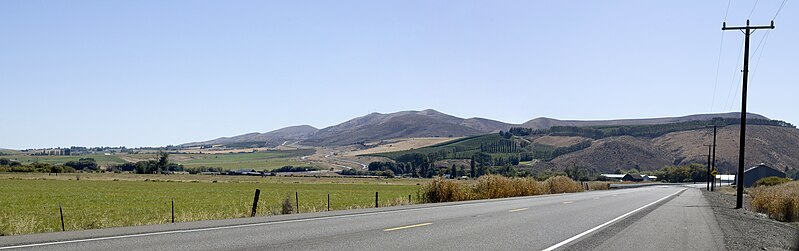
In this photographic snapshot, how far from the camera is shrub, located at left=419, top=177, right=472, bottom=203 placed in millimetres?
38250

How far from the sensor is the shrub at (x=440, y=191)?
125 feet

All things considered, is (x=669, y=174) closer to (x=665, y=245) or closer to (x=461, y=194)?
(x=461, y=194)

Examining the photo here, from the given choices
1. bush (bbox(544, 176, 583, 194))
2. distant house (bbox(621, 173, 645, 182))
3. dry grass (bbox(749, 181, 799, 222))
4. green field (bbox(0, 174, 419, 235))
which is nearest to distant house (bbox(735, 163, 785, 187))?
distant house (bbox(621, 173, 645, 182))

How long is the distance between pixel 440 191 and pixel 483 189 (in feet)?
20.9

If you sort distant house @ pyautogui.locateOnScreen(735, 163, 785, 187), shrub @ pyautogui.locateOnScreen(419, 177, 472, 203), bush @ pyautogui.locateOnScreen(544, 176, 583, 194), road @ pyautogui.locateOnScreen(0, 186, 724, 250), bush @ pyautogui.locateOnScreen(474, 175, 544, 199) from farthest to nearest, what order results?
distant house @ pyautogui.locateOnScreen(735, 163, 785, 187)
bush @ pyautogui.locateOnScreen(544, 176, 583, 194)
bush @ pyautogui.locateOnScreen(474, 175, 544, 199)
shrub @ pyautogui.locateOnScreen(419, 177, 472, 203)
road @ pyautogui.locateOnScreen(0, 186, 724, 250)

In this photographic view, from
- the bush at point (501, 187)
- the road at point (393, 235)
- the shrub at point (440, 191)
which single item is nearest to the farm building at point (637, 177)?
the bush at point (501, 187)

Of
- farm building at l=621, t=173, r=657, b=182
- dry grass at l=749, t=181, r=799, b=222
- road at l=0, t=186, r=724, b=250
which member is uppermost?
road at l=0, t=186, r=724, b=250

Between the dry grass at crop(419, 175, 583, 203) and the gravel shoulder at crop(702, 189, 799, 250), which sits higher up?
the gravel shoulder at crop(702, 189, 799, 250)

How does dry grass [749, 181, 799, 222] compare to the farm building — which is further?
the farm building

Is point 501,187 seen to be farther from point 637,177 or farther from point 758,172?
point 637,177

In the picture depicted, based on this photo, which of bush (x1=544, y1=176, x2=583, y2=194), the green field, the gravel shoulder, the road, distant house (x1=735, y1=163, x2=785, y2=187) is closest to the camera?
the road

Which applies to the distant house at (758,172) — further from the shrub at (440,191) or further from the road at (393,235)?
the road at (393,235)

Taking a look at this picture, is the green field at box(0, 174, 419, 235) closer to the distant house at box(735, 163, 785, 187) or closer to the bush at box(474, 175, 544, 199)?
the bush at box(474, 175, 544, 199)

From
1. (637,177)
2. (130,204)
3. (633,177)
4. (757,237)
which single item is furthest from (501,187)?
(637,177)
